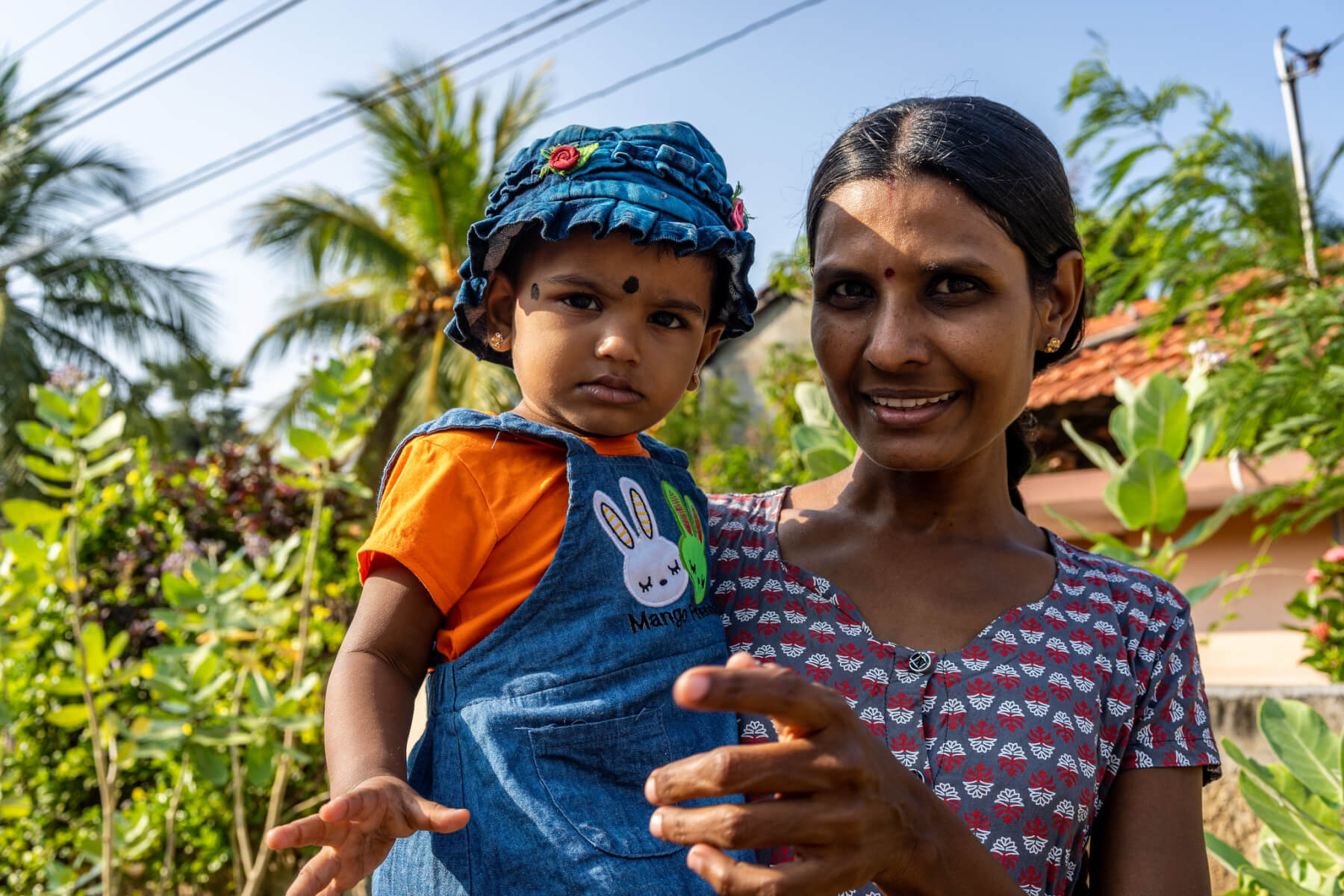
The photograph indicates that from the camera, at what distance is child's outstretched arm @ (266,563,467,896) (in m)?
1.23

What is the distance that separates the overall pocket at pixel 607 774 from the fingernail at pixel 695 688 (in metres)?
0.61

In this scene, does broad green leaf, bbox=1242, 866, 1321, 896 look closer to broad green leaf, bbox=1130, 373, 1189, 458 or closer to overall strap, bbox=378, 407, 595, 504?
broad green leaf, bbox=1130, 373, 1189, 458

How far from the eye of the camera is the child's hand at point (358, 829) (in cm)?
121

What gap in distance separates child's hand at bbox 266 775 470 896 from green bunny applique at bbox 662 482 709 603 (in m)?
0.64

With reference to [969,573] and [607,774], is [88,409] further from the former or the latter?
[969,573]

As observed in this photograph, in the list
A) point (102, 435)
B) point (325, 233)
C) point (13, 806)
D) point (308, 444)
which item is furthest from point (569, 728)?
point (325, 233)

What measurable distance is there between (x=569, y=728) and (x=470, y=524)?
1.04 feet

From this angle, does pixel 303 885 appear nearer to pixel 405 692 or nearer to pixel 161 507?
pixel 405 692

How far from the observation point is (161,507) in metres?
6.18

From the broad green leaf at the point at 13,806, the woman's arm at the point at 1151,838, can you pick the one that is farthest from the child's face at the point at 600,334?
the broad green leaf at the point at 13,806

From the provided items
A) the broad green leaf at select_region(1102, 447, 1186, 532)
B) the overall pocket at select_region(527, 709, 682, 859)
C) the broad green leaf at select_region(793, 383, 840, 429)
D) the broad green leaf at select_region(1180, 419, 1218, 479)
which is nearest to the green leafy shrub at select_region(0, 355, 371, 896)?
the broad green leaf at select_region(793, 383, 840, 429)

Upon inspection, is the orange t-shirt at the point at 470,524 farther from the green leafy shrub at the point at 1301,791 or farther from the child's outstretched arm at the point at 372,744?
the green leafy shrub at the point at 1301,791

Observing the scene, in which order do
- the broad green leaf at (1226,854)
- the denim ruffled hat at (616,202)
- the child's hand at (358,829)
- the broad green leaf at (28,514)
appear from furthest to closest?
the broad green leaf at (28,514), the broad green leaf at (1226,854), the denim ruffled hat at (616,202), the child's hand at (358,829)

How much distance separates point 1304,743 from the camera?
2295mm
